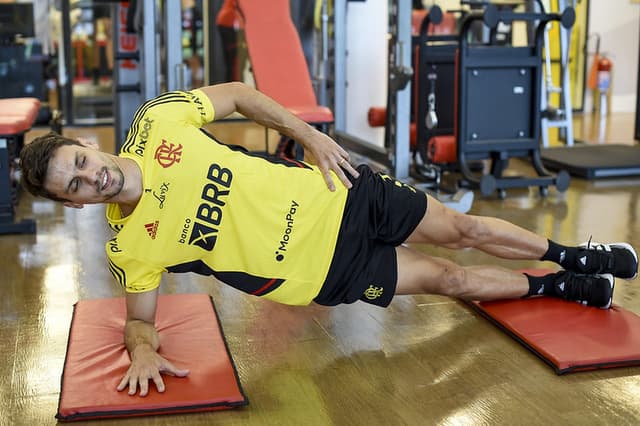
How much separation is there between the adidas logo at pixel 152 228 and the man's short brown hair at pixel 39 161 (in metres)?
0.23

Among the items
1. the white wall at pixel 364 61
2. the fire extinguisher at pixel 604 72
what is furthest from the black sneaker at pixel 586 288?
the fire extinguisher at pixel 604 72

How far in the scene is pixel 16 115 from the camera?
13.3ft

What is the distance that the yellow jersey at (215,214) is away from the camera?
2162 mm

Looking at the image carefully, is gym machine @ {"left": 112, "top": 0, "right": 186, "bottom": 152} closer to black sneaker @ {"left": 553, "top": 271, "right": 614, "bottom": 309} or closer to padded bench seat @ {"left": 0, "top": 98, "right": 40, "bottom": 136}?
padded bench seat @ {"left": 0, "top": 98, "right": 40, "bottom": 136}

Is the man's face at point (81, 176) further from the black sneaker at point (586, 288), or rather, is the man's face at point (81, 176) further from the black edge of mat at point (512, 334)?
the black sneaker at point (586, 288)

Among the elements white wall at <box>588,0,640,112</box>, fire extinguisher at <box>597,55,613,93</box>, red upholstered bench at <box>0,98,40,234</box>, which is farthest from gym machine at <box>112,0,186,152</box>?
white wall at <box>588,0,640,112</box>

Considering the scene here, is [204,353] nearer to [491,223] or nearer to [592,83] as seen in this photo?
[491,223]

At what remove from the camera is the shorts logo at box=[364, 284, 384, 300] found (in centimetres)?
245

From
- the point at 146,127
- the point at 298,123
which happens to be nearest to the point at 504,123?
the point at 298,123

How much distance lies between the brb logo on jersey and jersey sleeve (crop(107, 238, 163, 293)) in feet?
0.40

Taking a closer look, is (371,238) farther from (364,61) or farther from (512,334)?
(364,61)

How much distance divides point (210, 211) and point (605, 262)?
1376 millimetres

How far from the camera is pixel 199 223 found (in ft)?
7.17

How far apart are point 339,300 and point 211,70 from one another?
6.46m
